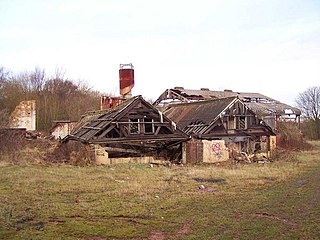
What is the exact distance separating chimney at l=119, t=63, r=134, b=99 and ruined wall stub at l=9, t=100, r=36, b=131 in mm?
10786

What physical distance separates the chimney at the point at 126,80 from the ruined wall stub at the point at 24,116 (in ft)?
35.4

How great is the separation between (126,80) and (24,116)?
37.2 ft

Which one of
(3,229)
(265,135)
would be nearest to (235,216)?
(3,229)

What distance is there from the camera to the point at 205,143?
77.5 ft

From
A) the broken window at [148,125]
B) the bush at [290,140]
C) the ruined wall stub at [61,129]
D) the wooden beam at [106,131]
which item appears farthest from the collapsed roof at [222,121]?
the ruined wall stub at [61,129]

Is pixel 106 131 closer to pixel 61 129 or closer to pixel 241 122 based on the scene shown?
pixel 241 122

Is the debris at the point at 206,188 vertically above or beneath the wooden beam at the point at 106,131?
beneath

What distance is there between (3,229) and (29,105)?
28037 millimetres

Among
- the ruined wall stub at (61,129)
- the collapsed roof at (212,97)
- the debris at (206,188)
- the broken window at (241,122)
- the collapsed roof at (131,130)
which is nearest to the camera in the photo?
the debris at (206,188)

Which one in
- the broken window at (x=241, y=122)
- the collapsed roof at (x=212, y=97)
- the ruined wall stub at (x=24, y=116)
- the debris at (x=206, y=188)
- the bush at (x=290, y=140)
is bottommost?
the debris at (x=206, y=188)

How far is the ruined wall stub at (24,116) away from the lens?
3328 cm

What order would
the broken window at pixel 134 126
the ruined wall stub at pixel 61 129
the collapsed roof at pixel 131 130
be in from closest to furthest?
1. the collapsed roof at pixel 131 130
2. the broken window at pixel 134 126
3. the ruined wall stub at pixel 61 129

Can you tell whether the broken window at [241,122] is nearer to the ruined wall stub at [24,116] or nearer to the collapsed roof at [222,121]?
the collapsed roof at [222,121]

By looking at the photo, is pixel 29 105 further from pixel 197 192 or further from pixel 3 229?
pixel 3 229
